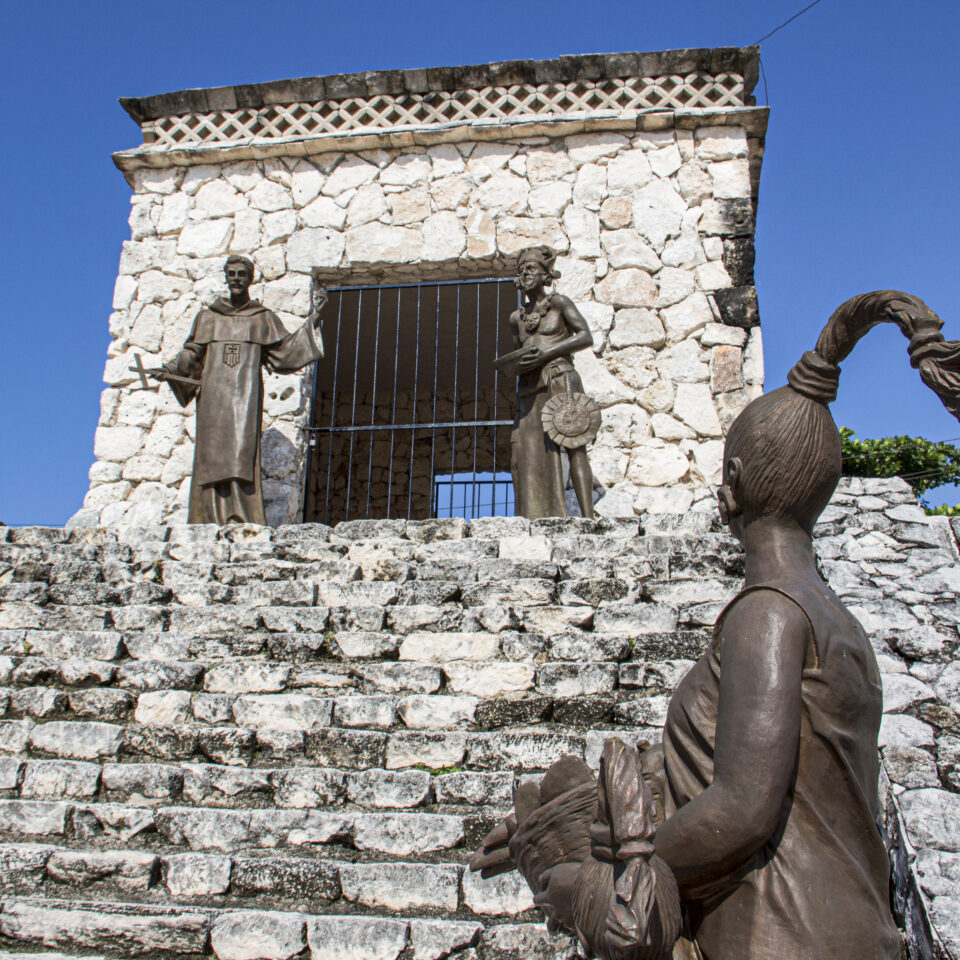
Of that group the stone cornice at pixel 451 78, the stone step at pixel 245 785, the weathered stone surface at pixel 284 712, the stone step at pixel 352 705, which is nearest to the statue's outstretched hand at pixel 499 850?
the stone step at pixel 245 785

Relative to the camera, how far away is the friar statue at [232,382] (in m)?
6.48

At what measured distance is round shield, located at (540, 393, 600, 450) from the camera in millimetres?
6008

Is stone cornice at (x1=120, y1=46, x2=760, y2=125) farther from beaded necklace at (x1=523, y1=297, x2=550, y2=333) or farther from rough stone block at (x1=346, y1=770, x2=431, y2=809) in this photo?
rough stone block at (x1=346, y1=770, x2=431, y2=809)

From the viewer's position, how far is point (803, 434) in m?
1.47

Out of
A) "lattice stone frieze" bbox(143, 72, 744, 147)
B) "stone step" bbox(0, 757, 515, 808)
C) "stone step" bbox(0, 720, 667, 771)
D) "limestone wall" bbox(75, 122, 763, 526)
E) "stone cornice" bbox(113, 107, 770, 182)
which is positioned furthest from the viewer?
"lattice stone frieze" bbox(143, 72, 744, 147)

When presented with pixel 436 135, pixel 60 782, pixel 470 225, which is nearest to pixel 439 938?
pixel 60 782

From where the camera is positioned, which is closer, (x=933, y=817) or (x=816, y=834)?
(x=816, y=834)

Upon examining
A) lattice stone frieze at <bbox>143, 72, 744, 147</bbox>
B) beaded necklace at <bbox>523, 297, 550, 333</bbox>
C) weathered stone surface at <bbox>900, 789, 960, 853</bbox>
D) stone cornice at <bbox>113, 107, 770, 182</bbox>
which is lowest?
weathered stone surface at <bbox>900, 789, 960, 853</bbox>

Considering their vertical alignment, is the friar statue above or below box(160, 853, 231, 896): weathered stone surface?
above

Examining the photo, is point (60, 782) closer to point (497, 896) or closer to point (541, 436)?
point (497, 896)

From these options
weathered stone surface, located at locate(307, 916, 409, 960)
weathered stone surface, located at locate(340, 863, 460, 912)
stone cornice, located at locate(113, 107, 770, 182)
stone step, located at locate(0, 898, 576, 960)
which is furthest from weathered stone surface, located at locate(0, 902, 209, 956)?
stone cornice, located at locate(113, 107, 770, 182)

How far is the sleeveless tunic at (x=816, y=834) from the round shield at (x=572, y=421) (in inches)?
183

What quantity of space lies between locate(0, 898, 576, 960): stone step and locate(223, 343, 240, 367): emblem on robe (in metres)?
4.49

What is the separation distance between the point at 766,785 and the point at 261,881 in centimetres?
209
